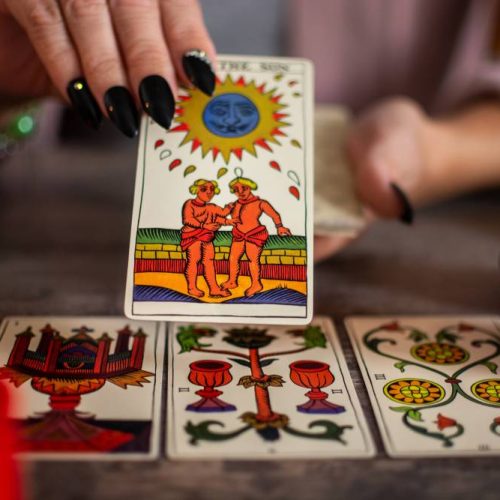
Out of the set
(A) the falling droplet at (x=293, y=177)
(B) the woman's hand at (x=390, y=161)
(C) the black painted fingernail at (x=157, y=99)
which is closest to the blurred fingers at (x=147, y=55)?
(C) the black painted fingernail at (x=157, y=99)

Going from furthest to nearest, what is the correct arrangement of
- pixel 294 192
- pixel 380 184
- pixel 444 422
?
1. pixel 380 184
2. pixel 294 192
3. pixel 444 422

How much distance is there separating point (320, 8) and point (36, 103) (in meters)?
0.59

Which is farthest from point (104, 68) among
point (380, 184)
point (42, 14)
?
point (380, 184)

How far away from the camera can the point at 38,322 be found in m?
0.69

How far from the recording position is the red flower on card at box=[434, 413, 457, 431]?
552mm

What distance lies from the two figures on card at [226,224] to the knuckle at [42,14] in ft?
0.85

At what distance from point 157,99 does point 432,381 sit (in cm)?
39

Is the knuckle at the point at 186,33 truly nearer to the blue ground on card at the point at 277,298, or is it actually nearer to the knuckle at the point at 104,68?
the knuckle at the point at 104,68

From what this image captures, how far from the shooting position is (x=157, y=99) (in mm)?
680

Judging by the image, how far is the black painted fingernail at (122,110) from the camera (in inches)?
26.5

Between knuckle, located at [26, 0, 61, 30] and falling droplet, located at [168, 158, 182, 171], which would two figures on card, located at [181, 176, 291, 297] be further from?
knuckle, located at [26, 0, 61, 30]

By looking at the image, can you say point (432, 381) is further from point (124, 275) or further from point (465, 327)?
point (124, 275)

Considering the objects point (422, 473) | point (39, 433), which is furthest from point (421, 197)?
point (39, 433)

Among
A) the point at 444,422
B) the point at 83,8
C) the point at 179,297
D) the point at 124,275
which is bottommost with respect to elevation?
the point at 444,422
